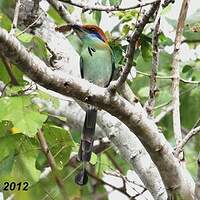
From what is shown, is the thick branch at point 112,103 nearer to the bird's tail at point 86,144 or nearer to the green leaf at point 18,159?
the bird's tail at point 86,144

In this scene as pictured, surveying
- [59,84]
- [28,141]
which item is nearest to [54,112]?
[28,141]

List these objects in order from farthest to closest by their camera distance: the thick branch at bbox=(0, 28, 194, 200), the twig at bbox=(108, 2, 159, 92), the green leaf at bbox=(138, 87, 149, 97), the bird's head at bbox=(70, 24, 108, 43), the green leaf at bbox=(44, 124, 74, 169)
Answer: the green leaf at bbox=(138, 87, 149, 97) → the bird's head at bbox=(70, 24, 108, 43) → the green leaf at bbox=(44, 124, 74, 169) → the twig at bbox=(108, 2, 159, 92) → the thick branch at bbox=(0, 28, 194, 200)

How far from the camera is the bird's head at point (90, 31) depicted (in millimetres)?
2406

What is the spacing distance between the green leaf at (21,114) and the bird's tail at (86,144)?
0.74ft

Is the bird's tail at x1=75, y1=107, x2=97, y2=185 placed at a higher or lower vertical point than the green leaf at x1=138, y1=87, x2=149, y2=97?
higher

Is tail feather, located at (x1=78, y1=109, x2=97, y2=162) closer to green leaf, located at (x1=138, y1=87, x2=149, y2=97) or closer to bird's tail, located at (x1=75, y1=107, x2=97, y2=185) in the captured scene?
bird's tail, located at (x1=75, y1=107, x2=97, y2=185)

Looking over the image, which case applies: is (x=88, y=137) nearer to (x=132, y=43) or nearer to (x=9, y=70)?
(x=9, y=70)

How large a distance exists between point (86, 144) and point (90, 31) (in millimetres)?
459

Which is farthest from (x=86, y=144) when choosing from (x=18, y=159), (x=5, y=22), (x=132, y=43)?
(x=132, y=43)

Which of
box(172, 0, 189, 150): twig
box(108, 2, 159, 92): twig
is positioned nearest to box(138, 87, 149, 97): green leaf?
box(172, 0, 189, 150): twig

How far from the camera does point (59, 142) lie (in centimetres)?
225

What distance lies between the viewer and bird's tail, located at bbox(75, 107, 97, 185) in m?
2.15

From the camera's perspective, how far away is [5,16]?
255cm

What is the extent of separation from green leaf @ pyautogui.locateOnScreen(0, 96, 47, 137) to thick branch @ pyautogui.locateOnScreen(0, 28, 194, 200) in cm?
39
